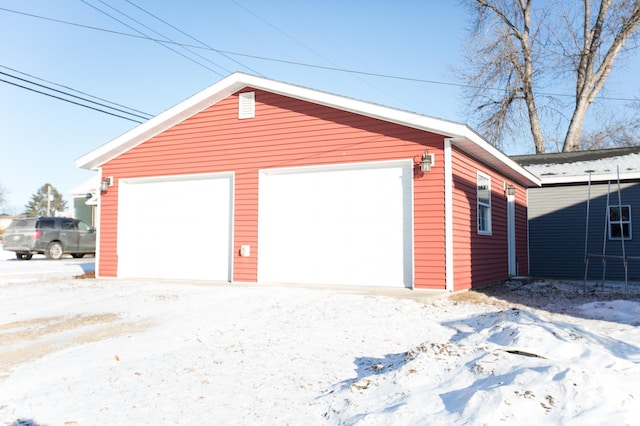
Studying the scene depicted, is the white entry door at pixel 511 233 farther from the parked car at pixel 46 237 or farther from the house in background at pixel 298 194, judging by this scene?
the parked car at pixel 46 237

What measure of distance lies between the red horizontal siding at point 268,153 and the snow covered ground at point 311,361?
169cm

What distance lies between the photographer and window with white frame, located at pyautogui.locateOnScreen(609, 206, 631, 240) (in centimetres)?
1393

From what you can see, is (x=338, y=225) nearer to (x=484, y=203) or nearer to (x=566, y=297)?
(x=484, y=203)

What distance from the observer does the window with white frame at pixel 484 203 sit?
10.8 metres

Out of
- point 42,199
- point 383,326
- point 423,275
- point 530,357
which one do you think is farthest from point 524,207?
point 42,199

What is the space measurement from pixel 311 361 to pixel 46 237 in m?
17.6

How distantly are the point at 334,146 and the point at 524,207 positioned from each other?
26.0 ft

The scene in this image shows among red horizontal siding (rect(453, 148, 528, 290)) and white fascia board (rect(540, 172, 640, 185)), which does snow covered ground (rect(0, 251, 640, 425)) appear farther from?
white fascia board (rect(540, 172, 640, 185))

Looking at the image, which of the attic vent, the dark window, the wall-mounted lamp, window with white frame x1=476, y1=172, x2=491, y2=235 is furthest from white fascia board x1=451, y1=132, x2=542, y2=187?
the dark window

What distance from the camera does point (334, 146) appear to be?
9.73 m

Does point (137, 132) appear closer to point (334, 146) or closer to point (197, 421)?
point (334, 146)

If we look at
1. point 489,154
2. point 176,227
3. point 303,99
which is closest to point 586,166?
point 489,154

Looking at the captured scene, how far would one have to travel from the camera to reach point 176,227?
11367 mm

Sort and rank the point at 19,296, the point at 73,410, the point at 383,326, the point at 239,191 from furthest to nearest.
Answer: the point at 239,191 → the point at 19,296 → the point at 383,326 → the point at 73,410
